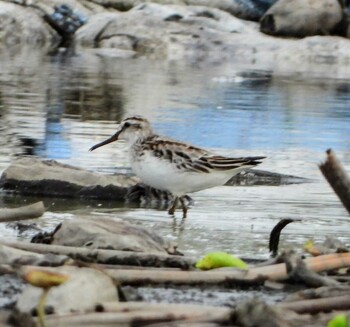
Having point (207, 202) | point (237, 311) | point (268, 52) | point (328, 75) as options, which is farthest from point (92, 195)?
point (268, 52)

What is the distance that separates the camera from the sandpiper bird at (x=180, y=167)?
29.9 ft

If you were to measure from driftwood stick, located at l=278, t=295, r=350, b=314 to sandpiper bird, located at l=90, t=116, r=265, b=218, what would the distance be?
412 cm

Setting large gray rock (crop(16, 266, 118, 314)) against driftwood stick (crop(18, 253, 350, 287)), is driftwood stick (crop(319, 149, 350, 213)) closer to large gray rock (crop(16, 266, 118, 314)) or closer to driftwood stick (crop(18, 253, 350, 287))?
driftwood stick (crop(18, 253, 350, 287))

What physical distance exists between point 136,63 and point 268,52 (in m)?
5.02

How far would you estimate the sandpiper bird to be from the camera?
9102 millimetres

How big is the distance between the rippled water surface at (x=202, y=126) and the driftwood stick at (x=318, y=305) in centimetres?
251

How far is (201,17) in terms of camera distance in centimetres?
3206

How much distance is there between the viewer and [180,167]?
9086 mm

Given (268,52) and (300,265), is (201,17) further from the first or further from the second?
(300,265)

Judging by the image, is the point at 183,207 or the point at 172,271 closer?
the point at 172,271

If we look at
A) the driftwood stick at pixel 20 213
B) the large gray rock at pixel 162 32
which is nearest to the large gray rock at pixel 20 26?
the large gray rock at pixel 162 32

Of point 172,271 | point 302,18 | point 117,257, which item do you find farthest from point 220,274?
point 302,18

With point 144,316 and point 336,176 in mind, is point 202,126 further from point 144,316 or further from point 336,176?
point 144,316

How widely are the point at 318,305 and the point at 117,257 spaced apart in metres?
1.32
